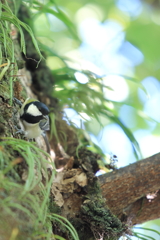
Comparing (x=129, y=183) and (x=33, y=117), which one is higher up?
(x=129, y=183)

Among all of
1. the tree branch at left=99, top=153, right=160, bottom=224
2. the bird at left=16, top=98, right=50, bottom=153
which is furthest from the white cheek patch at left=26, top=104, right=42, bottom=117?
the tree branch at left=99, top=153, right=160, bottom=224

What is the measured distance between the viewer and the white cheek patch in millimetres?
1347

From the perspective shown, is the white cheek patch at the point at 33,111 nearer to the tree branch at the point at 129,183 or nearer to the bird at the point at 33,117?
the bird at the point at 33,117

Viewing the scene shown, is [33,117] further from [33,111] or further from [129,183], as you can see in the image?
[129,183]

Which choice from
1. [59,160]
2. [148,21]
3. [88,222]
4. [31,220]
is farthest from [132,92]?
[31,220]

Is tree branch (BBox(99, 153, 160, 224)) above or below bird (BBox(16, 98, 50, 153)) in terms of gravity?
above

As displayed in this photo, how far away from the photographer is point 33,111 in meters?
1.37

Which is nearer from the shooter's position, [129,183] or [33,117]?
[129,183]

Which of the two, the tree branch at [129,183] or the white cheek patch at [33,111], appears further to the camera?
the white cheek patch at [33,111]

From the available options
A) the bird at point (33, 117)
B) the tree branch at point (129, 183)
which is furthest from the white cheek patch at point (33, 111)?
the tree branch at point (129, 183)

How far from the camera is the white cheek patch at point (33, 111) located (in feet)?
4.42

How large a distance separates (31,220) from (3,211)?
8cm

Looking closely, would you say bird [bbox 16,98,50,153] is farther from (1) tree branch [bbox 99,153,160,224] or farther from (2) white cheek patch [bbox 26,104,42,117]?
(1) tree branch [bbox 99,153,160,224]

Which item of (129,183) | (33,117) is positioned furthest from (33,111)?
(129,183)
